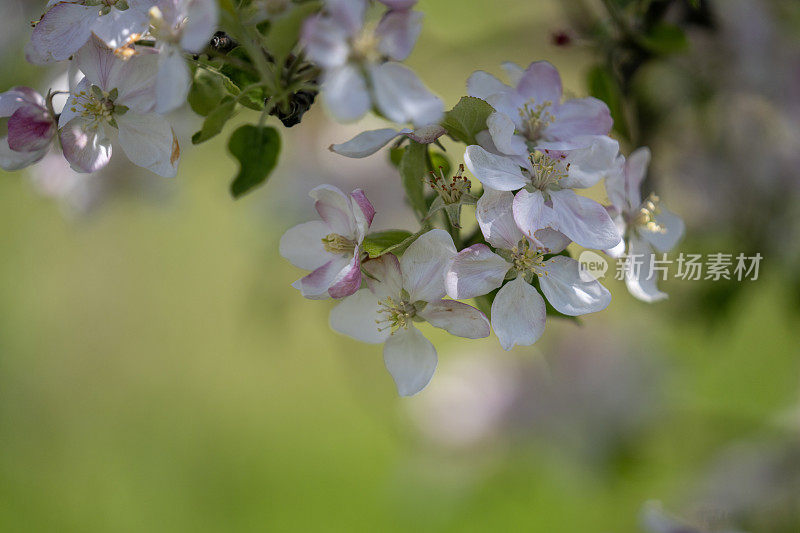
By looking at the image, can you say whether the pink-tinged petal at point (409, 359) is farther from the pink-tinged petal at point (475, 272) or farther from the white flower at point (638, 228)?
the white flower at point (638, 228)

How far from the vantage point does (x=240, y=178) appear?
542 millimetres

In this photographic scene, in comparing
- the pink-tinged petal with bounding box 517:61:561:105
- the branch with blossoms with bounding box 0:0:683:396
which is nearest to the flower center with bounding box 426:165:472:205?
the branch with blossoms with bounding box 0:0:683:396

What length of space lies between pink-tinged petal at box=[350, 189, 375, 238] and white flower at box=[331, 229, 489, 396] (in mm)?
24

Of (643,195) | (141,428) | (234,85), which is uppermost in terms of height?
(234,85)

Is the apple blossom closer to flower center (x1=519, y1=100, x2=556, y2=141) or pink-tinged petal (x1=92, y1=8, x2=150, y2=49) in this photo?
pink-tinged petal (x1=92, y1=8, x2=150, y2=49)

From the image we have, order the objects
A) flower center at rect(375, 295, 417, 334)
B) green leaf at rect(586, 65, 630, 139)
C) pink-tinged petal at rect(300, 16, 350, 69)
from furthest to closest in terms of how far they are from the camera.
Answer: green leaf at rect(586, 65, 630, 139)
flower center at rect(375, 295, 417, 334)
pink-tinged petal at rect(300, 16, 350, 69)

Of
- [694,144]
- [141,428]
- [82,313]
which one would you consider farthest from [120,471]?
[694,144]

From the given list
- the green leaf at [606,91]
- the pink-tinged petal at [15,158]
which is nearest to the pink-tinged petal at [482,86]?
the green leaf at [606,91]

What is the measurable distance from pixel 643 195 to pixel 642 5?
8.2 inches

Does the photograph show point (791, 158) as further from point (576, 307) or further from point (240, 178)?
point (240, 178)

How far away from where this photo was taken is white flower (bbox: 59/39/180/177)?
1.52 feet

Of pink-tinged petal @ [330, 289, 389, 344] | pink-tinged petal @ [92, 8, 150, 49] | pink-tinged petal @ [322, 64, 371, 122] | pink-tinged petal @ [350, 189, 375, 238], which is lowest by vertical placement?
pink-tinged petal @ [330, 289, 389, 344]

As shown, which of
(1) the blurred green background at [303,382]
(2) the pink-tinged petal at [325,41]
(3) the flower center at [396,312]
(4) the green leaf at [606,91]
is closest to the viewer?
(2) the pink-tinged petal at [325,41]

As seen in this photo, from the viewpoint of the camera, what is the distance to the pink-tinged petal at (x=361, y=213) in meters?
0.45
